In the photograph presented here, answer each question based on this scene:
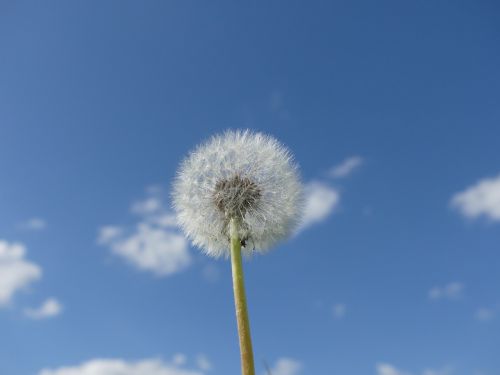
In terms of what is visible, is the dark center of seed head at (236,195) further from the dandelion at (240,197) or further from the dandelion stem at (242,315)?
the dandelion stem at (242,315)

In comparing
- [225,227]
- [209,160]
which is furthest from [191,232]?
[209,160]

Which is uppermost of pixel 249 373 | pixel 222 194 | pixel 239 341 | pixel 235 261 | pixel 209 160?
pixel 209 160

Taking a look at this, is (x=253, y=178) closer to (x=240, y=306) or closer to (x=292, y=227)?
(x=292, y=227)

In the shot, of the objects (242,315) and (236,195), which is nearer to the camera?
(242,315)

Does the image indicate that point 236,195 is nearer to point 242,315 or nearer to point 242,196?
point 242,196

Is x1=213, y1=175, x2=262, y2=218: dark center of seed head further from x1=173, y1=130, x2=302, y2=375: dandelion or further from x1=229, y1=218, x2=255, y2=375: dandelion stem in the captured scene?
x1=229, y1=218, x2=255, y2=375: dandelion stem

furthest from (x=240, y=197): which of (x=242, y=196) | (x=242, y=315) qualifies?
(x=242, y=315)

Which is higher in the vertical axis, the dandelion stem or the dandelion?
the dandelion
